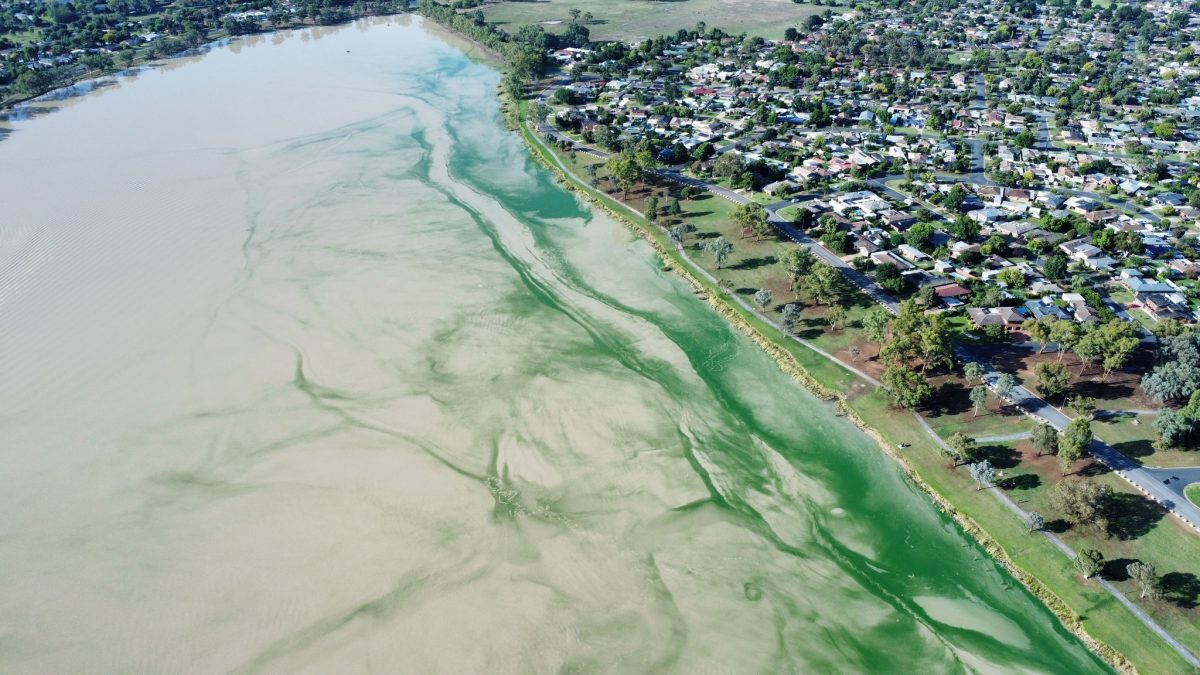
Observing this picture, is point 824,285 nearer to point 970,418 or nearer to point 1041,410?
point 970,418

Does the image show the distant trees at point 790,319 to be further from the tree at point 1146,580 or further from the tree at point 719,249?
the tree at point 1146,580

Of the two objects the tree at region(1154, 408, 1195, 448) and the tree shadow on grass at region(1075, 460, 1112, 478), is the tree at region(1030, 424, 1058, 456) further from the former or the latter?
the tree at region(1154, 408, 1195, 448)

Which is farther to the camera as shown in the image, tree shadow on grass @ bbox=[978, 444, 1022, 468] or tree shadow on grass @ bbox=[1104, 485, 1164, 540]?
tree shadow on grass @ bbox=[978, 444, 1022, 468]

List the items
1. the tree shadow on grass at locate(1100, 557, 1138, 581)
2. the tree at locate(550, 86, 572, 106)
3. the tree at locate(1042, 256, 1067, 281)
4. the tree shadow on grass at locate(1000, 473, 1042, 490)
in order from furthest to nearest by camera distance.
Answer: the tree at locate(550, 86, 572, 106) → the tree at locate(1042, 256, 1067, 281) → the tree shadow on grass at locate(1000, 473, 1042, 490) → the tree shadow on grass at locate(1100, 557, 1138, 581)

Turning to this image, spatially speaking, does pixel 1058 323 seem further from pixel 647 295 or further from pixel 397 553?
pixel 397 553

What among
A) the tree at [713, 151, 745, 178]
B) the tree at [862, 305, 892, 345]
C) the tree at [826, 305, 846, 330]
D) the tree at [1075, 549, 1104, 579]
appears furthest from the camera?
the tree at [713, 151, 745, 178]

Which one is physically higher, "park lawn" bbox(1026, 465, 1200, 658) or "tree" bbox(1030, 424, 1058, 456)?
"tree" bbox(1030, 424, 1058, 456)

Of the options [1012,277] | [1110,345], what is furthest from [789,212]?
[1110,345]

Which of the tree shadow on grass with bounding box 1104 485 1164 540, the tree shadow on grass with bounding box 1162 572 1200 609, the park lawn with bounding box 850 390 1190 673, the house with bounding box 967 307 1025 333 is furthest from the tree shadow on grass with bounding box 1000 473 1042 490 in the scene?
the house with bounding box 967 307 1025 333
